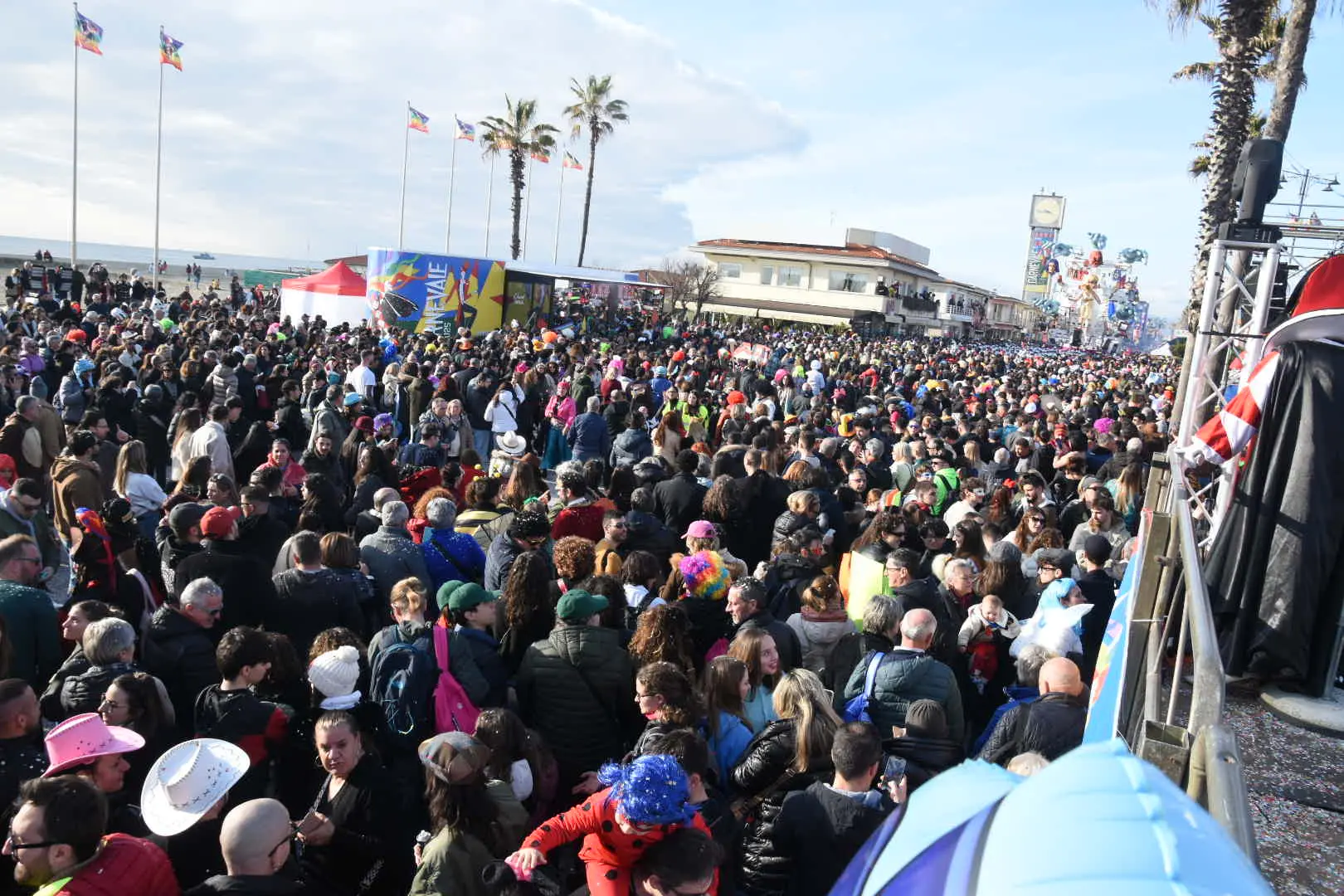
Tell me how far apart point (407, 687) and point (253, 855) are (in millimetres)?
1264

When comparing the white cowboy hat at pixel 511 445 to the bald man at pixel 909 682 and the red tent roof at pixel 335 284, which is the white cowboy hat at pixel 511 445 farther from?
the red tent roof at pixel 335 284

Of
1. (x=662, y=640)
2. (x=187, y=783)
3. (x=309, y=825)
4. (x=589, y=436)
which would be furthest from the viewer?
(x=589, y=436)

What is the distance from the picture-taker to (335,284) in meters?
25.1

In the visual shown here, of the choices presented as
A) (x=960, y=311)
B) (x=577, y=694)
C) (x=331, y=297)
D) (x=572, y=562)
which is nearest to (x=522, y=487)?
(x=572, y=562)

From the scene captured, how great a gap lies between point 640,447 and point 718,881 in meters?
6.38

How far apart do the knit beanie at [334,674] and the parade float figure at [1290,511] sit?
3808 millimetres

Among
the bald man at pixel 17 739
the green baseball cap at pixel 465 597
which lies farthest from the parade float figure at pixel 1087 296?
the bald man at pixel 17 739

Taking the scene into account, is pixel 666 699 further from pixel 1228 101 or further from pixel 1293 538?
pixel 1228 101

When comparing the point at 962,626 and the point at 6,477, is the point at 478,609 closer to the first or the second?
the point at 962,626

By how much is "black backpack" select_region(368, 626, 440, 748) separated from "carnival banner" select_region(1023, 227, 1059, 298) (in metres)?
127

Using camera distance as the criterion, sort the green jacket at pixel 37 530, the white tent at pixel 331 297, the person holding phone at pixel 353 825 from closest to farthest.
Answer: the person holding phone at pixel 353 825
the green jacket at pixel 37 530
the white tent at pixel 331 297

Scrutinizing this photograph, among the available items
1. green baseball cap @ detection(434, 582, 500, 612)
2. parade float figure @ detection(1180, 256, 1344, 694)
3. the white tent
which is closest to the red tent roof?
the white tent

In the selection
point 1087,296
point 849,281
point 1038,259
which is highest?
point 1038,259

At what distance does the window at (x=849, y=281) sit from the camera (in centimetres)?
5600
